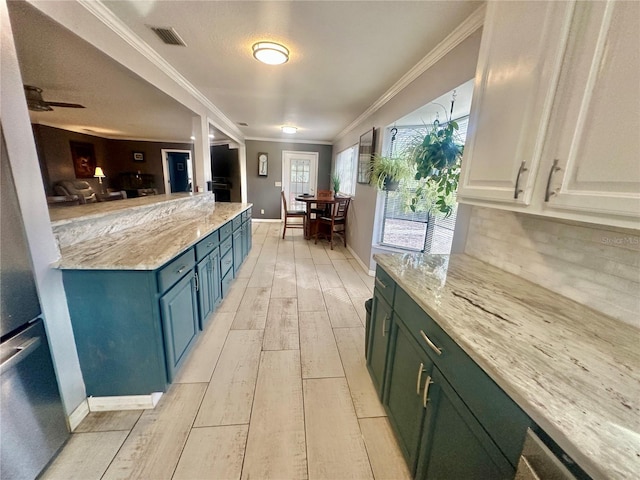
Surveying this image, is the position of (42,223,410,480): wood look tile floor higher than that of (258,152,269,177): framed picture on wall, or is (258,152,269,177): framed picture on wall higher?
(258,152,269,177): framed picture on wall

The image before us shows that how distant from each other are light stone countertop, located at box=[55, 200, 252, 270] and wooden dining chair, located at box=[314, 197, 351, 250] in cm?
270

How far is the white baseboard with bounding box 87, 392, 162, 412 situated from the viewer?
1.43 meters

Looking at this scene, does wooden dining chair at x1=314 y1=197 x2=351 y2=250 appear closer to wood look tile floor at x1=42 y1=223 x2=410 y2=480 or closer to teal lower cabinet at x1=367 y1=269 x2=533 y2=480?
wood look tile floor at x1=42 y1=223 x2=410 y2=480

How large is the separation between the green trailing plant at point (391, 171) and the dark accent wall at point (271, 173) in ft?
14.3

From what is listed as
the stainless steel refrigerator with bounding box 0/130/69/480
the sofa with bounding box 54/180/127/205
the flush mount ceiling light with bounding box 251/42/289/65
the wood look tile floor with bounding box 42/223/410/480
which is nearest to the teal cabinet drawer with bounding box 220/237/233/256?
the wood look tile floor with bounding box 42/223/410/480

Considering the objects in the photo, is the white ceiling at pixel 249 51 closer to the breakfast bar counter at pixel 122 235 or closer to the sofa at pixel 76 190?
the breakfast bar counter at pixel 122 235

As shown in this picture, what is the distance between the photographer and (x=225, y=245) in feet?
8.86

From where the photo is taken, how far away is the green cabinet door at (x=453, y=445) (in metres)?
0.66

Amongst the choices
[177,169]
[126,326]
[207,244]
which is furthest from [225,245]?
[177,169]

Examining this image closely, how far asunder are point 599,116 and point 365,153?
3.22 m

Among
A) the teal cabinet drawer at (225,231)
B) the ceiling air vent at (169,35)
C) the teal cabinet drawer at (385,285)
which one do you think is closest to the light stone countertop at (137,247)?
the teal cabinet drawer at (225,231)

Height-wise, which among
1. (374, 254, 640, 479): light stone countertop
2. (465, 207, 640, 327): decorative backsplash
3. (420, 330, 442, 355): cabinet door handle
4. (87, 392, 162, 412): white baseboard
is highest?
(465, 207, 640, 327): decorative backsplash

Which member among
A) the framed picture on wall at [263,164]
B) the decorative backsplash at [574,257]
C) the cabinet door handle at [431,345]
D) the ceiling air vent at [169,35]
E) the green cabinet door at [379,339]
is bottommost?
the green cabinet door at [379,339]

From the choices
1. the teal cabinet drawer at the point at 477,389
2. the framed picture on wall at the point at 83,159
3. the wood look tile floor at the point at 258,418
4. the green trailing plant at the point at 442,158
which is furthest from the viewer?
the framed picture on wall at the point at 83,159
